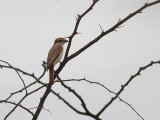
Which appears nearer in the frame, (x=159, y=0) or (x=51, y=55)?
(x=159, y=0)

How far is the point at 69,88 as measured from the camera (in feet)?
3.22

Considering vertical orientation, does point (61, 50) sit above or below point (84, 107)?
above

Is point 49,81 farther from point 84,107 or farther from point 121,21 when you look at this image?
point 121,21

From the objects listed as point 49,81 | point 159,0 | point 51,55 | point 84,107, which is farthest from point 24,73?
point 51,55

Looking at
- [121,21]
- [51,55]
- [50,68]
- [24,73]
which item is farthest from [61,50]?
[121,21]

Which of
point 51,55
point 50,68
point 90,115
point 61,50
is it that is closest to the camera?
point 90,115

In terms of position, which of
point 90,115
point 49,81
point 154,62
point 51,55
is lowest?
point 90,115

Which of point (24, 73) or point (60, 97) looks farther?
point (24, 73)

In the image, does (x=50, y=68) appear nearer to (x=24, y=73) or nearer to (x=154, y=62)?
(x=24, y=73)

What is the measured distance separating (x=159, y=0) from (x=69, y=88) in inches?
17.2

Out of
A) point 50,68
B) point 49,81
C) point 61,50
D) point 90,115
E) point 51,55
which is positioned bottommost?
point 90,115

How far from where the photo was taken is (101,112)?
0.94 meters

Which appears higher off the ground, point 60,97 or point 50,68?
point 50,68

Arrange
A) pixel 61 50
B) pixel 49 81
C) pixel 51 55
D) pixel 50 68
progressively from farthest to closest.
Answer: pixel 61 50, pixel 51 55, pixel 50 68, pixel 49 81
